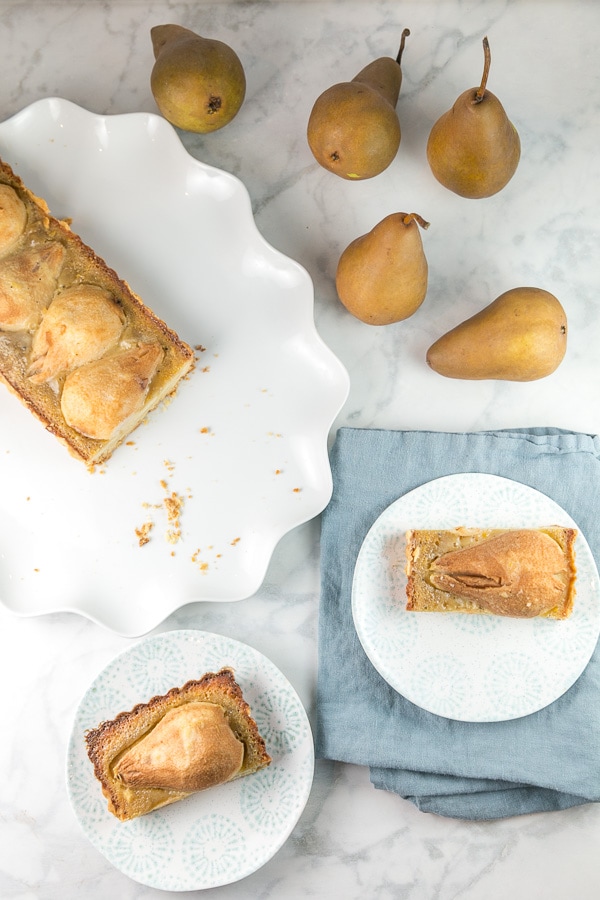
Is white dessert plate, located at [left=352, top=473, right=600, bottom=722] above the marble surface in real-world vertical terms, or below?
below

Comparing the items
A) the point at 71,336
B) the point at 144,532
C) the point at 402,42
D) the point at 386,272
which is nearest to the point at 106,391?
the point at 71,336

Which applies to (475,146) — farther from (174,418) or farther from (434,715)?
(434,715)

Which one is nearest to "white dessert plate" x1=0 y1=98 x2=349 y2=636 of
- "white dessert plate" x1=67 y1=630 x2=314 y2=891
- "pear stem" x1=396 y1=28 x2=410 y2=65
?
"white dessert plate" x1=67 y1=630 x2=314 y2=891

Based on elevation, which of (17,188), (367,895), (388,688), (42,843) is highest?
(17,188)

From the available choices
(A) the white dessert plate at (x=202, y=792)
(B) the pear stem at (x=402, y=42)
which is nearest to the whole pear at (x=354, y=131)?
(B) the pear stem at (x=402, y=42)

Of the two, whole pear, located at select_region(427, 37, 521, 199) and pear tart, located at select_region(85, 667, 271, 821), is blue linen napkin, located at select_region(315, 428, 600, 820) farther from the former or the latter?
whole pear, located at select_region(427, 37, 521, 199)

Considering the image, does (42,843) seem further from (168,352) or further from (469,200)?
(469,200)

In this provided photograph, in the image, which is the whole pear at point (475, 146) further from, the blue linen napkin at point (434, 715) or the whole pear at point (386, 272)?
the blue linen napkin at point (434, 715)

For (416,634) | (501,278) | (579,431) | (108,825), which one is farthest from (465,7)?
(108,825)
